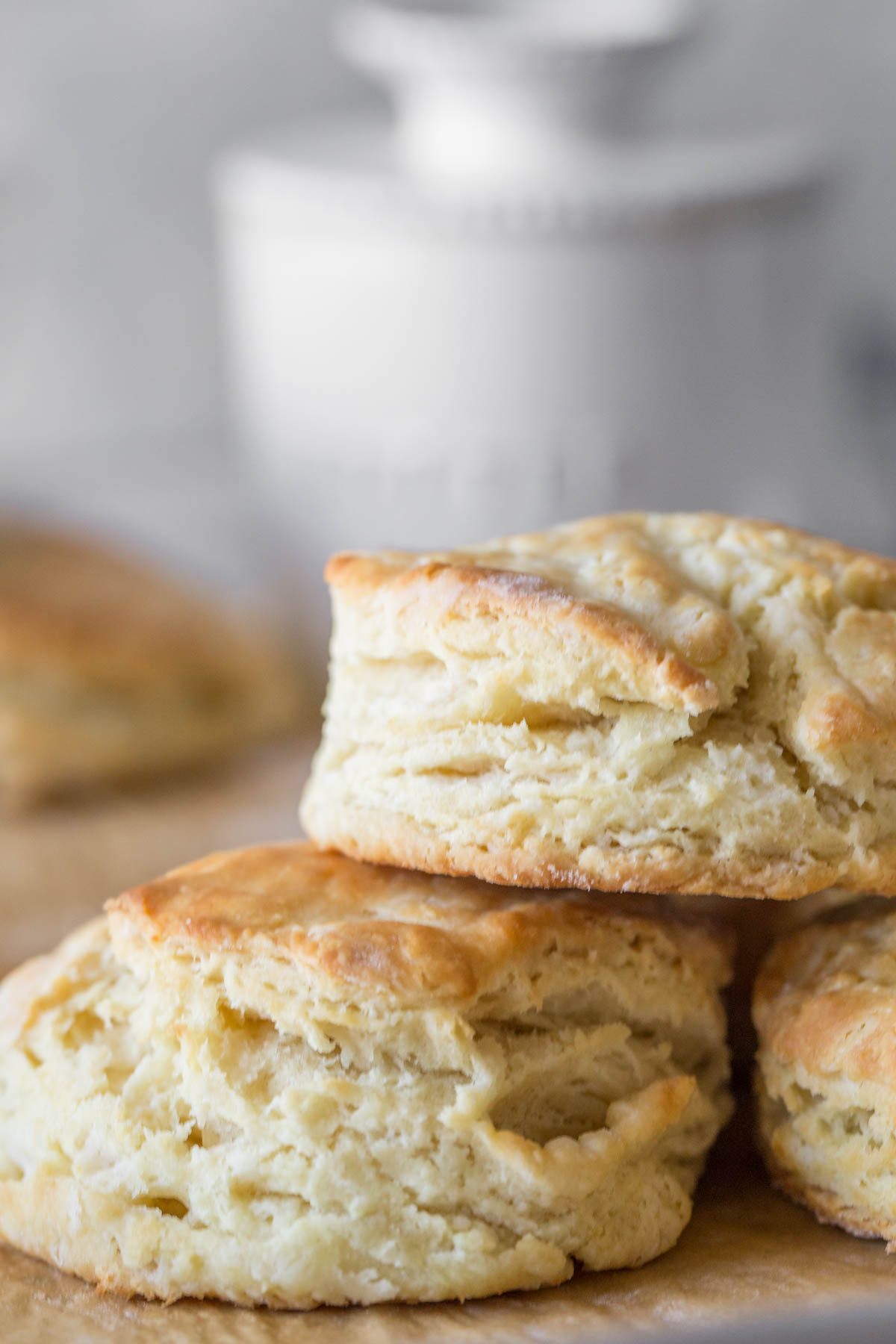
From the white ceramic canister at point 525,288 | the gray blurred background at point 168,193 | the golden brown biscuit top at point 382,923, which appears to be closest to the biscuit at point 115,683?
the white ceramic canister at point 525,288

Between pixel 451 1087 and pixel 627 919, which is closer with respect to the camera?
pixel 451 1087

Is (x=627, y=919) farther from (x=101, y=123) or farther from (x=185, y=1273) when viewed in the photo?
(x=101, y=123)

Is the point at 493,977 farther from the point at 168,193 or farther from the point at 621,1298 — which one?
the point at 168,193

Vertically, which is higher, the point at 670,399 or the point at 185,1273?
the point at 670,399

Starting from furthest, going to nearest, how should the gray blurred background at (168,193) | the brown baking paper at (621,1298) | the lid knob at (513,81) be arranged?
1. the gray blurred background at (168,193)
2. the lid knob at (513,81)
3. the brown baking paper at (621,1298)

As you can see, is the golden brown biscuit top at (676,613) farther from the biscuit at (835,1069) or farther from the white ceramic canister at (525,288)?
the white ceramic canister at (525,288)

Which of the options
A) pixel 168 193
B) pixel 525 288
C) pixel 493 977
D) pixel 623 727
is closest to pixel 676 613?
pixel 623 727

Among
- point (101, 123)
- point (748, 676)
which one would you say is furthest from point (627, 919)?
point (101, 123)

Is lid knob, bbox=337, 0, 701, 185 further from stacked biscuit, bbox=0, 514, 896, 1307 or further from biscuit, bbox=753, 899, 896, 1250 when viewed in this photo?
biscuit, bbox=753, 899, 896, 1250
